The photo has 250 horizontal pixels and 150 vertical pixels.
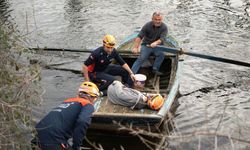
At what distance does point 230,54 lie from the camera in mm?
15414

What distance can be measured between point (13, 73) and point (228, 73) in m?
8.71

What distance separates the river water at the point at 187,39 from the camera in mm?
10523

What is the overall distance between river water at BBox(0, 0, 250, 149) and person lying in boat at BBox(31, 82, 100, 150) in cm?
172

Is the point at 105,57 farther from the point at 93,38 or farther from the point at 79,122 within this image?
the point at 93,38

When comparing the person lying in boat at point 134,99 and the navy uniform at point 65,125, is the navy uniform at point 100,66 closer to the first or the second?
the person lying in boat at point 134,99

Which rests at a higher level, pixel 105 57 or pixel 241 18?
pixel 105 57

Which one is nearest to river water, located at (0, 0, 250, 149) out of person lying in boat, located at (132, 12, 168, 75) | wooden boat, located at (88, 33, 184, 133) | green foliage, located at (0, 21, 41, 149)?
green foliage, located at (0, 21, 41, 149)

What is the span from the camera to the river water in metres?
10.5

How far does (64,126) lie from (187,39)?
1150 centimetres

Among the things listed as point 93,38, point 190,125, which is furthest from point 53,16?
point 190,125

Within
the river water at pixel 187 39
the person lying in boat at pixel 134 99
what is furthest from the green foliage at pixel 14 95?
A: the person lying in boat at pixel 134 99

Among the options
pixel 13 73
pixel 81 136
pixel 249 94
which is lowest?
pixel 249 94

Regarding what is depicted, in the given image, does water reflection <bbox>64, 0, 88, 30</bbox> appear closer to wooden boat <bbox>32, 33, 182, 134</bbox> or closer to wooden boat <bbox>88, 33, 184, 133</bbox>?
wooden boat <bbox>32, 33, 182, 134</bbox>

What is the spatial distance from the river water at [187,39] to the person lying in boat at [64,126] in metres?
1.72
